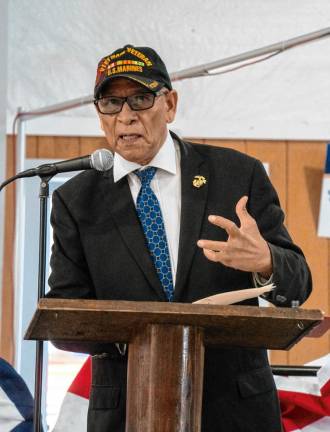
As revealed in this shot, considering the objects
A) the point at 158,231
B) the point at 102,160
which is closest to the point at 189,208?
the point at 158,231

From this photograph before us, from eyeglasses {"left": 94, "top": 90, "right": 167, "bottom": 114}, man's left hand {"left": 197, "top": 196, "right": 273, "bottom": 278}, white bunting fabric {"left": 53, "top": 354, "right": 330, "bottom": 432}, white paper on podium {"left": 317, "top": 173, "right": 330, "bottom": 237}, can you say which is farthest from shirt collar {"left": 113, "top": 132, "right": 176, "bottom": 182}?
white paper on podium {"left": 317, "top": 173, "right": 330, "bottom": 237}

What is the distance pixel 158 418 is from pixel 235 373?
444 mm

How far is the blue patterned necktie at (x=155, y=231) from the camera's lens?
1.92m

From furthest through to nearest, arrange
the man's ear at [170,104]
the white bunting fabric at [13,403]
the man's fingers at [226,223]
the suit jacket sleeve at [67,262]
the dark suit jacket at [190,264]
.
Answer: the white bunting fabric at [13,403], the man's ear at [170,104], the suit jacket sleeve at [67,262], the dark suit jacket at [190,264], the man's fingers at [226,223]

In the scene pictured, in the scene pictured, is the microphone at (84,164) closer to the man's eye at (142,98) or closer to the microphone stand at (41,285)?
the microphone stand at (41,285)

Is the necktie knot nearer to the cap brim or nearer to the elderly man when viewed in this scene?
the elderly man

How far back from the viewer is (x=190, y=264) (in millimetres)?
1905

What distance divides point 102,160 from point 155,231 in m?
0.19

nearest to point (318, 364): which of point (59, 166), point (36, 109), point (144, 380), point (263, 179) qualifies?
point (263, 179)

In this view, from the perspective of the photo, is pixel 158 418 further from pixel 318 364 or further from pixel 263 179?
pixel 318 364

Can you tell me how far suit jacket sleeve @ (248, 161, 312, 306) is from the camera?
1.74m

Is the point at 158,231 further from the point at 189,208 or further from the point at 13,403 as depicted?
the point at 13,403

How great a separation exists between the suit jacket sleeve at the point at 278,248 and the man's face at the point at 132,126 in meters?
0.25

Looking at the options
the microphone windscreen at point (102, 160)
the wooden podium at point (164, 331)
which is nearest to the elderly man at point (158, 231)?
the microphone windscreen at point (102, 160)
